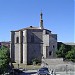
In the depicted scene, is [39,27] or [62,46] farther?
[39,27]

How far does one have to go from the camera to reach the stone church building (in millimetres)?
75000

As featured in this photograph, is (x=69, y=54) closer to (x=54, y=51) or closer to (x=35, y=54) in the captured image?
(x=54, y=51)

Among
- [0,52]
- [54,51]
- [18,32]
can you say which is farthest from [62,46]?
[0,52]

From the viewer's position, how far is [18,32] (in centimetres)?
8025

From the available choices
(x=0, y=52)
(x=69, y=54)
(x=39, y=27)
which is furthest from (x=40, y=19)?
(x=0, y=52)

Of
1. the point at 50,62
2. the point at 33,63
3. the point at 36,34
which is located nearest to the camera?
the point at 50,62

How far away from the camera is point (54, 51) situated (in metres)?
74.4

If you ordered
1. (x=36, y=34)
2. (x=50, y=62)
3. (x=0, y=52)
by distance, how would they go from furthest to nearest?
1. (x=36, y=34)
2. (x=50, y=62)
3. (x=0, y=52)

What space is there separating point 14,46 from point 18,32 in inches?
135

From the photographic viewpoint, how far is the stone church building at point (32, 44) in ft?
246

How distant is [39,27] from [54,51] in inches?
353

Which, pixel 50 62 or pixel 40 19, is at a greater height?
pixel 40 19

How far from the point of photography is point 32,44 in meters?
78.4

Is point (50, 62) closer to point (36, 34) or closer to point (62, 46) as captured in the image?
point (62, 46)
